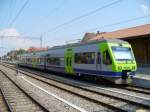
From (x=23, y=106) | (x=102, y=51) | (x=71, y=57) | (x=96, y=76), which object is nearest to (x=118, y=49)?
(x=102, y=51)

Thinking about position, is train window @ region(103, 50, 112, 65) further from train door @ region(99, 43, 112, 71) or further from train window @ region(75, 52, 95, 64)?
train window @ region(75, 52, 95, 64)

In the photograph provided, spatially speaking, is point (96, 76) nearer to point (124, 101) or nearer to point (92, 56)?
point (92, 56)

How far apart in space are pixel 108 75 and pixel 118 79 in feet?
2.45

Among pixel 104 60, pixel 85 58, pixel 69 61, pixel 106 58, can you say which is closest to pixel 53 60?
pixel 69 61

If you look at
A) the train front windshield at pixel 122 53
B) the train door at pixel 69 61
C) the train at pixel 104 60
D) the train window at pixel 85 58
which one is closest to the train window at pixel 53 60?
the train door at pixel 69 61

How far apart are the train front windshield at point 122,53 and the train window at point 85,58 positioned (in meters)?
2.09

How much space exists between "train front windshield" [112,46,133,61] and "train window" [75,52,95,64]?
2086mm

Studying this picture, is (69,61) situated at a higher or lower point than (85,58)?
lower

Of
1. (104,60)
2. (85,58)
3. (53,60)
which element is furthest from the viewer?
(53,60)

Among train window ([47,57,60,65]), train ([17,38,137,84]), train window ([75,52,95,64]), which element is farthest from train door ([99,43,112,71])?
train window ([47,57,60,65])

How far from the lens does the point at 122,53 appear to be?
20.1 m

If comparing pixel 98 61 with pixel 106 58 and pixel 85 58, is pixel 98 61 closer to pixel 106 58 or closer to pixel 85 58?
pixel 106 58

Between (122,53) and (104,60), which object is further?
(122,53)

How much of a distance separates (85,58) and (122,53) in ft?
11.6
